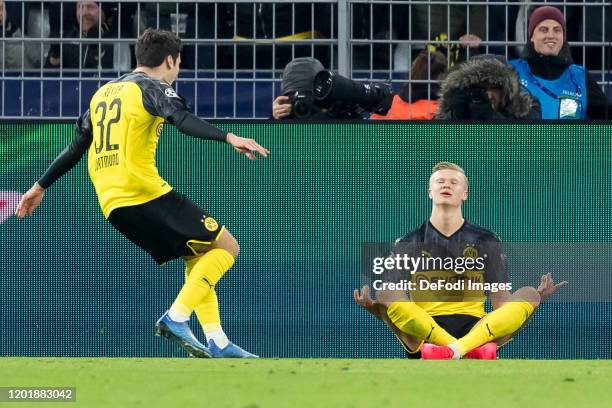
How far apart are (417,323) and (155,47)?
6.91 ft

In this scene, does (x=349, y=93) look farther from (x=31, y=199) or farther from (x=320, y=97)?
(x=31, y=199)

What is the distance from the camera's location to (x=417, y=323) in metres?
8.95

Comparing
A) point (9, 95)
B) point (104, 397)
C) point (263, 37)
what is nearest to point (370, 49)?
point (263, 37)

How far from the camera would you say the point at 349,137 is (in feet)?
32.0

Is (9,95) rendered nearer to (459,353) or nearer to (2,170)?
(2,170)

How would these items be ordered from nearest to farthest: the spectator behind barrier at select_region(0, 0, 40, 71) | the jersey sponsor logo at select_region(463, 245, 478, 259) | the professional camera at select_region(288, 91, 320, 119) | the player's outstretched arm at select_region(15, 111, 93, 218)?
the player's outstretched arm at select_region(15, 111, 93, 218), the jersey sponsor logo at select_region(463, 245, 478, 259), the professional camera at select_region(288, 91, 320, 119), the spectator behind barrier at select_region(0, 0, 40, 71)

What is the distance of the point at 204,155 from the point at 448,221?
155 centimetres

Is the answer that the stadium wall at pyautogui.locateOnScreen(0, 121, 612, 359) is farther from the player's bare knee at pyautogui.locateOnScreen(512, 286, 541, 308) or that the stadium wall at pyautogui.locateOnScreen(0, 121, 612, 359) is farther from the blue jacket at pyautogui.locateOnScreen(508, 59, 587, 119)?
the blue jacket at pyautogui.locateOnScreen(508, 59, 587, 119)

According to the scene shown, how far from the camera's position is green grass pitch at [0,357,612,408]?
597 cm

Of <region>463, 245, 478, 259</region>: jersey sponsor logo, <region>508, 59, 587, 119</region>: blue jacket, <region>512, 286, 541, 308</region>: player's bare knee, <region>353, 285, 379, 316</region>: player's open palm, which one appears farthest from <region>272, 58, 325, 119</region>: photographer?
<region>512, 286, 541, 308</region>: player's bare knee

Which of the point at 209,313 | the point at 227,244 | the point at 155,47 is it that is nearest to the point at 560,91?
the point at 227,244

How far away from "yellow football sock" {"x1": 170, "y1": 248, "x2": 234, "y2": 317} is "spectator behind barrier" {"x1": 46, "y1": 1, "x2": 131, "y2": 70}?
2652 mm

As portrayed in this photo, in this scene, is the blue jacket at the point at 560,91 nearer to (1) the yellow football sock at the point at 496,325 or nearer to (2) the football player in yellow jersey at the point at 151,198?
(1) the yellow football sock at the point at 496,325

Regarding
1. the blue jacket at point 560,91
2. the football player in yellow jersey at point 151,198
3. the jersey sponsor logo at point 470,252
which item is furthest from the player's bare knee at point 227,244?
the blue jacket at point 560,91
